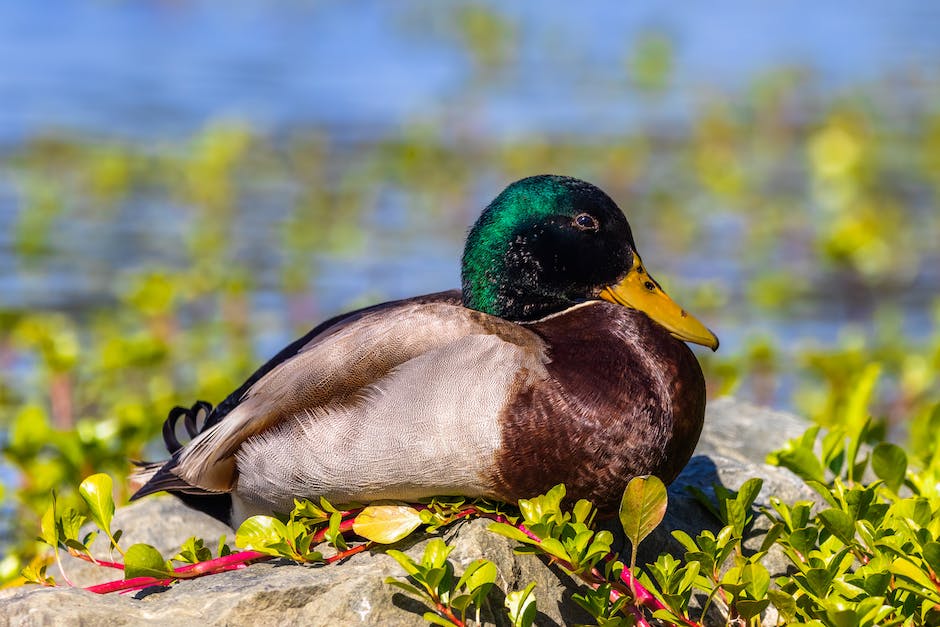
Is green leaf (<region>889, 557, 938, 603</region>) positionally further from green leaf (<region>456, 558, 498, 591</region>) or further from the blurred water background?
the blurred water background

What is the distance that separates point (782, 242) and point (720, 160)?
1302 millimetres

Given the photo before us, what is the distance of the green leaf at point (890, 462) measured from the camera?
356 centimetres

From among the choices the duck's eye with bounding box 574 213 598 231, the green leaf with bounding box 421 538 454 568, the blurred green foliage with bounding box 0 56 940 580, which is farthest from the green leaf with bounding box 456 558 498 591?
the blurred green foliage with bounding box 0 56 940 580

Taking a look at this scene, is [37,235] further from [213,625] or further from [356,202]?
[213,625]

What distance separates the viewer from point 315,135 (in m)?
10.2

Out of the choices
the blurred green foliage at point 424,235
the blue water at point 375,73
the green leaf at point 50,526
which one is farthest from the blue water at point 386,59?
the green leaf at point 50,526

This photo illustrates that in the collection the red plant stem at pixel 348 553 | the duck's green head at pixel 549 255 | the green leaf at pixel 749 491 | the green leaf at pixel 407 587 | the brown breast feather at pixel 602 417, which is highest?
the duck's green head at pixel 549 255

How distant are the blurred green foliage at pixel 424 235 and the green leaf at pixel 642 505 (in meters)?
1.47

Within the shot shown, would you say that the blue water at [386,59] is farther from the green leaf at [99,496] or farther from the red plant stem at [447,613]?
the red plant stem at [447,613]

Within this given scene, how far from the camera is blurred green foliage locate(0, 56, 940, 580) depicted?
5.37m

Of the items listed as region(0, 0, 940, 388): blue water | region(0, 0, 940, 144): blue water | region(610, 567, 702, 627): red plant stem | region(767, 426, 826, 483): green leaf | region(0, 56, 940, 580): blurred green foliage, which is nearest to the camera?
region(610, 567, 702, 627): red plant stem

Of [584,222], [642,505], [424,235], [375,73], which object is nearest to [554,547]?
[642,505]

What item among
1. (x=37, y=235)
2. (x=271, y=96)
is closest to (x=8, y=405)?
(x=37, y=235)

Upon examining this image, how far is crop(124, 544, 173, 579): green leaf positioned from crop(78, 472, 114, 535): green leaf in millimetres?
161
